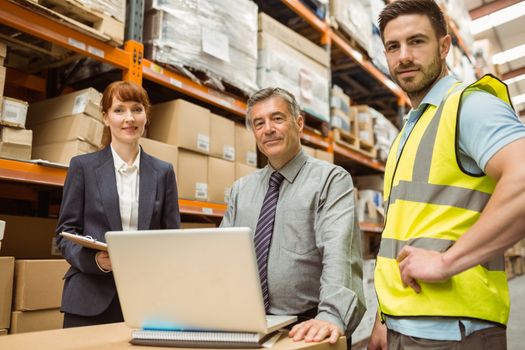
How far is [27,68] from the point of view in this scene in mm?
2754

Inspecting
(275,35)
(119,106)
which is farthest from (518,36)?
(119,106)

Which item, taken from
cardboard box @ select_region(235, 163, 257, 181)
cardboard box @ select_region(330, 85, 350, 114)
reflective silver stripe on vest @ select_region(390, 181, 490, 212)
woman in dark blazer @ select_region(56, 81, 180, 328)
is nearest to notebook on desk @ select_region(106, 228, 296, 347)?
reflective silver stripe on vest @ select_region(390, 181, 490, 212)

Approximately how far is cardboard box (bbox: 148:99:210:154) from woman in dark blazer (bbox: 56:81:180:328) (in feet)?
2.21

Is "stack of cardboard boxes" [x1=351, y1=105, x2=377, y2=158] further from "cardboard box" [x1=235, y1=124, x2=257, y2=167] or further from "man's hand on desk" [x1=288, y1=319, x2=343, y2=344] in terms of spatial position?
"man's hand on desk" [x1=288, y1=319, x2=343, y2=344]

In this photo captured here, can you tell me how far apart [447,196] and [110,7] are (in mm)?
2036

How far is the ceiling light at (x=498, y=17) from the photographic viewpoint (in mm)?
10062

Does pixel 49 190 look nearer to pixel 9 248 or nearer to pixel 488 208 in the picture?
pixel 9 248

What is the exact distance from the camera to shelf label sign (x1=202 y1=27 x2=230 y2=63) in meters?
2.71

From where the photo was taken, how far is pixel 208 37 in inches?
108

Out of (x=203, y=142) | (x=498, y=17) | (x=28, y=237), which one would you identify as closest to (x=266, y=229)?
(x=203, y=142)

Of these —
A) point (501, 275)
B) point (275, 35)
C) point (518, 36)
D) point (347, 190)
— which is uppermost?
point (518, 36)

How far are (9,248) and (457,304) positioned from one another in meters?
2.24

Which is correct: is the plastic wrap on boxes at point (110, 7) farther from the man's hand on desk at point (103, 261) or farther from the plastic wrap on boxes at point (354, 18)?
the plastic wrap on boxes at point (354, 18)

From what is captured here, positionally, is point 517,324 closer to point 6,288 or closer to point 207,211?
point 207,211
